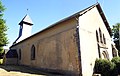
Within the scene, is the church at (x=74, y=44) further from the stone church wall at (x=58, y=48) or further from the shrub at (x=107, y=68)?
the shrub at (x=107, y=68)

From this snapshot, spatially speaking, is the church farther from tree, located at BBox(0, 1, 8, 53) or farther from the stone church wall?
tree, located at BBox(0, 1, 8, 53)

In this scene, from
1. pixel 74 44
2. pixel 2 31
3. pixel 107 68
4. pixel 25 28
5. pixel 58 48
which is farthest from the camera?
pixel 25 28

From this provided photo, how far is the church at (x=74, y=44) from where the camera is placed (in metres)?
14.5

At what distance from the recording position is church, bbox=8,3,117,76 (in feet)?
47.6

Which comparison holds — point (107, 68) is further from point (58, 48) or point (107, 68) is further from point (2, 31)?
point (2, 31)

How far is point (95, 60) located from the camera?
625 inches

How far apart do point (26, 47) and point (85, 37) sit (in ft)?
44.4

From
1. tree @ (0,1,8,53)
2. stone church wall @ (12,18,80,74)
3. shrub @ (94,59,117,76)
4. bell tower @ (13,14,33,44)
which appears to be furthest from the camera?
bell tower @ (13,14,33,44)

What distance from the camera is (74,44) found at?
14781mm

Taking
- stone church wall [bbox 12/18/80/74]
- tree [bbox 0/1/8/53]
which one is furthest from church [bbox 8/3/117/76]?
tree [bbox 0/1/8/53]

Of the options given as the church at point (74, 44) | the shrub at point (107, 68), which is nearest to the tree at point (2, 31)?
the church at point (74, 44)

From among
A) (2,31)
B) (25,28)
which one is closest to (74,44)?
(2,31)

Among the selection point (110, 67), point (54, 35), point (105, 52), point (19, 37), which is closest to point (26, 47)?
point (54, 35)

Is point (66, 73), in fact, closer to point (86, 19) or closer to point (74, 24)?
point (74, 24)
